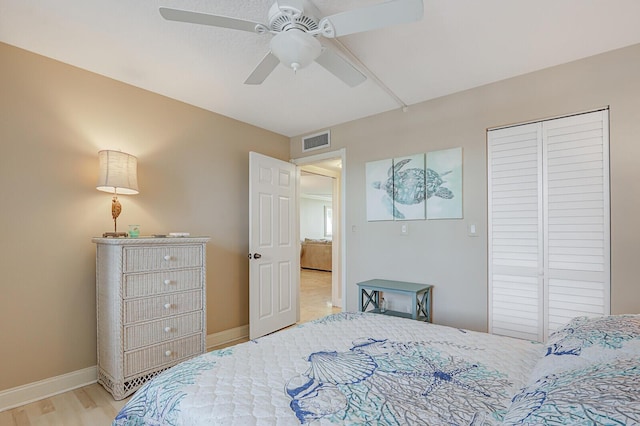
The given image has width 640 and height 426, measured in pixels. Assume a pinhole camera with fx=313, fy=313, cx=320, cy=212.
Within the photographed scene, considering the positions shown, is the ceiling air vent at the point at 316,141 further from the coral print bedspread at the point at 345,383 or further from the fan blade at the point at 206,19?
the coral print bedspread at the point at 345,383

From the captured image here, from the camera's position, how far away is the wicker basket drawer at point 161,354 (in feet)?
7.15

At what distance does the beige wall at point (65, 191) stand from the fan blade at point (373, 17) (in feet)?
6.59

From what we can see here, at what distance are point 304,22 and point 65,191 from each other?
83.2 inches

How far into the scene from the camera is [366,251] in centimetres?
339

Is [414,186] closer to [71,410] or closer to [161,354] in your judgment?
[161,354]

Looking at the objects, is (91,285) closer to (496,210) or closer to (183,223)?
(183,223)

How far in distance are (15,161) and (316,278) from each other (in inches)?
231

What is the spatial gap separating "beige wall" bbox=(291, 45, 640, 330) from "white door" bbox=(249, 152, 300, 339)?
75cm

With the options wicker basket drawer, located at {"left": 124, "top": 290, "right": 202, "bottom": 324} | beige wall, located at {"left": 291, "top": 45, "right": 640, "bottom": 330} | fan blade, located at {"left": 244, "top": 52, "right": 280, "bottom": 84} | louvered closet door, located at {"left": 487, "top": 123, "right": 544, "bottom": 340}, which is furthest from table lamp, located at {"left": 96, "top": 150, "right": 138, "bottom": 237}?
louvered closet door, located at {"left": 487, "top": 123, "right": 544, "bottom": 340}

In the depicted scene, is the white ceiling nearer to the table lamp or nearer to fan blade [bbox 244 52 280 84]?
fan blade [bbox 244 52 280 84]

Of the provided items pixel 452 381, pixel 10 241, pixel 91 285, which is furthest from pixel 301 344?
pixel 10 241

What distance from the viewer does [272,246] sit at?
3576mm

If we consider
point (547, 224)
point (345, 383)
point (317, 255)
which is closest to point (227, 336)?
point (345, 383)

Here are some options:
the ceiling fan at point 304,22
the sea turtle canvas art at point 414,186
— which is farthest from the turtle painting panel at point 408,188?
the ceiling fan at point 304,22
